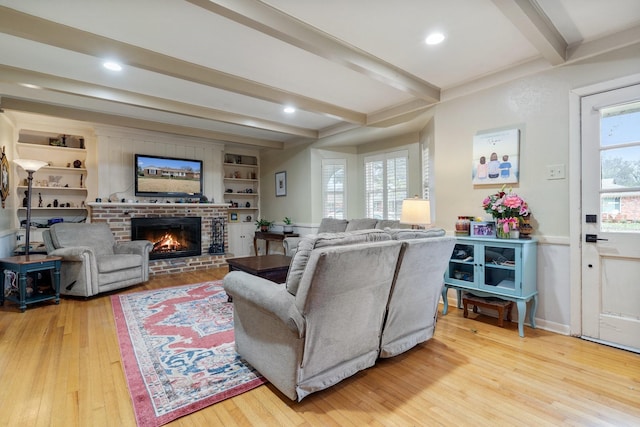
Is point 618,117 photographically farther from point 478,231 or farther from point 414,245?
point 414,245

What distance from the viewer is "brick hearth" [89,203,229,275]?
514 centimetres

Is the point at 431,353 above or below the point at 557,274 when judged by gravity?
below

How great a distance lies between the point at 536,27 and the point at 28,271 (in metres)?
5.33

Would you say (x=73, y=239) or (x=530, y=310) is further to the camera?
(x=73, y=239)

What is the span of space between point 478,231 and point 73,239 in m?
5.20

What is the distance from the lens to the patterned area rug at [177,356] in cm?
184

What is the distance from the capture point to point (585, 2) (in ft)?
7.11

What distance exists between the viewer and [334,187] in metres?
6.02

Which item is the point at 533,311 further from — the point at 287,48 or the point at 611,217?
the point at 287,48

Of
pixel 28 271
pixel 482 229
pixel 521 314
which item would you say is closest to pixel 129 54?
pixel 28 271

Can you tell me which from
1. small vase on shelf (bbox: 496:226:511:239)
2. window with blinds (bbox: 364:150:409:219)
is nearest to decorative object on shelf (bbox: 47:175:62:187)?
window with blinds (bbox: 364:150:409:219)

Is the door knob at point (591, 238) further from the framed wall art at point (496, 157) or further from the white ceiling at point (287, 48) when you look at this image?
the white ceiling at point (287, 48)

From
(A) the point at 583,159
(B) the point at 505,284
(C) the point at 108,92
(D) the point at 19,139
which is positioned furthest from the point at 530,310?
(D) the point at 19,139

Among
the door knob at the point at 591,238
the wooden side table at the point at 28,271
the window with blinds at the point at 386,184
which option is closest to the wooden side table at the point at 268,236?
the window with blinds at the point at 386,184
